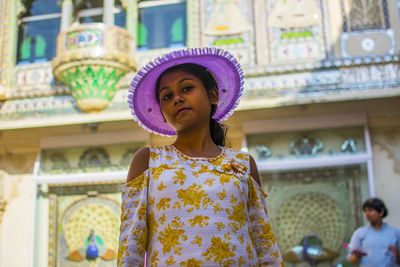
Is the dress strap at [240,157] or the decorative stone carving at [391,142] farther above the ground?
the decorative stone carving at [391,142]

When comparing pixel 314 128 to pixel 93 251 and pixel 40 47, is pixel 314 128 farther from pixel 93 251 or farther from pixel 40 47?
pixel 40 47

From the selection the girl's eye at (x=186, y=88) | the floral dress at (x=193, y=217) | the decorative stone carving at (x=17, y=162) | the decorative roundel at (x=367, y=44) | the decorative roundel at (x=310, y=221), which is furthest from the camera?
the decorative stone carving at (x=17, y=162)

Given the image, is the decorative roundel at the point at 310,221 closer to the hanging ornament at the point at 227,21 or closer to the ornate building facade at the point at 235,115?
the ornate building facade at the point at 235,115

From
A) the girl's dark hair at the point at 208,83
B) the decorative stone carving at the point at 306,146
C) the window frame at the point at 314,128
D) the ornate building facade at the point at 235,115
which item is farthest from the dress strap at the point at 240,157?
the decorative stone carving at the point at 306,146

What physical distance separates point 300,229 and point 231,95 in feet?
21.5

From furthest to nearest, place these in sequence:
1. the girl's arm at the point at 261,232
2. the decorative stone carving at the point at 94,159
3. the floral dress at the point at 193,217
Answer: the decorative stone carving at the point at 94,159
the girl's arm at the point at 261,232
the floral dress at the point at 193,217

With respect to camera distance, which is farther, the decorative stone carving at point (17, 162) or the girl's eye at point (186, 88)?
the decorative stone carving at point (17, 162)

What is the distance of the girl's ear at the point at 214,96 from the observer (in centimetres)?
218

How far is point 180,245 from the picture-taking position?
5.74ft

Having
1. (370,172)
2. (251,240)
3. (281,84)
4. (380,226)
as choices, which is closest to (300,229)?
(370,172)

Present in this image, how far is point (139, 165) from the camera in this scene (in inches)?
76.5

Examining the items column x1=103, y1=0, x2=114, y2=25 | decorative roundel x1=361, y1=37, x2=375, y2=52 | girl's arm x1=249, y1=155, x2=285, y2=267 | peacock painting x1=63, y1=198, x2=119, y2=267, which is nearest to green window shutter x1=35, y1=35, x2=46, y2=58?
column x1=103, y1=0, x2=114, y2=25

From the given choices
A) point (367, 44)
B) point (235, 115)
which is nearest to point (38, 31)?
point (235, 115)

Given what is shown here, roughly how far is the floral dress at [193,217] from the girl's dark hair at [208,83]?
0.25m
